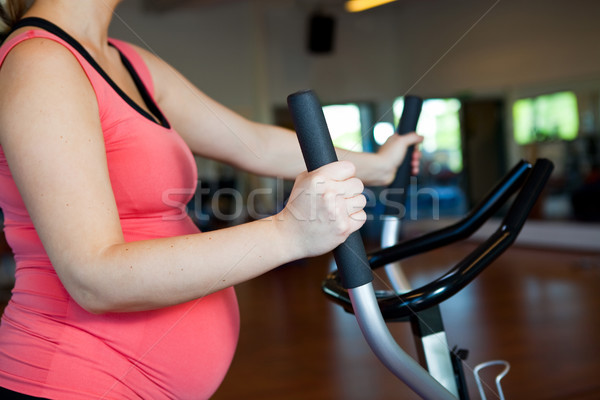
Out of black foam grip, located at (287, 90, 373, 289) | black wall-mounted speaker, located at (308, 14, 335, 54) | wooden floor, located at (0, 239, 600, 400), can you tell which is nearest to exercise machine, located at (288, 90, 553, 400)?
black foam grip, located at (287, 90, 373, 289)

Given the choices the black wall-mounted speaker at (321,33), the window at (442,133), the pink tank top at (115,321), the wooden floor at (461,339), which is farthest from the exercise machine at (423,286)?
the black wall-mounted speaker at (321,33)

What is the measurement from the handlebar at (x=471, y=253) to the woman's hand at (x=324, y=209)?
0.18 metres

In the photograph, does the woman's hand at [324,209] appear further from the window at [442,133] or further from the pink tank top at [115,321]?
the window at [442,133]

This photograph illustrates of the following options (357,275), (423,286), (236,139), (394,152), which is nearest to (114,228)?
(357,275)

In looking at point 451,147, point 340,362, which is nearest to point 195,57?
point 451,147

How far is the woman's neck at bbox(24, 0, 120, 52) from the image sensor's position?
82 centimetres

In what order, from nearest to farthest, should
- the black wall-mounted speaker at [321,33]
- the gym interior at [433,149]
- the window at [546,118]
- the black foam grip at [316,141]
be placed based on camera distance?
the black foam grip at [316,141] < the gym interior at [433,149] < the window at [546,118] < the black wall-mounted speaker at [321,33]

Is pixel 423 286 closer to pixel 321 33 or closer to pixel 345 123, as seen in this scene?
pixel 321 33

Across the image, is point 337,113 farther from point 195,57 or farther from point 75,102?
point 75,102

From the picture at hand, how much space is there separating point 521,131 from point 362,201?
7593 millimetres

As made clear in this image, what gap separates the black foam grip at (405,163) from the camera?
114 centimetres

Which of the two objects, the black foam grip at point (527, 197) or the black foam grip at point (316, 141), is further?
the black foam grip at point (527, 197)

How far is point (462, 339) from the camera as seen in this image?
3350mm

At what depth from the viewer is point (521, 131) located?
7660 millimetres
